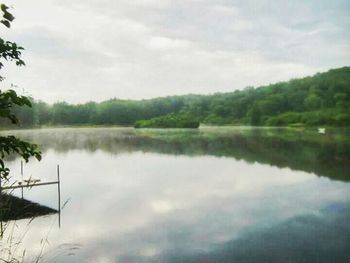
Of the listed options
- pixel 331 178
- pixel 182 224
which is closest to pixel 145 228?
pixel 182 224

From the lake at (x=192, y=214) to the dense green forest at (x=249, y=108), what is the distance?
4062 inches

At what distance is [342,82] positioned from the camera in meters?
153

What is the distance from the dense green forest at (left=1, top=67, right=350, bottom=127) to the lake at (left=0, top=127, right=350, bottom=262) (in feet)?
338

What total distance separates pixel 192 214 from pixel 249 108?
158967mm

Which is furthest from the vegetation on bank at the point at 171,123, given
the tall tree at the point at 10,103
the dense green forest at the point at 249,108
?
the tall tree at the point at 10,103

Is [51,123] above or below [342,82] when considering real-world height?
below

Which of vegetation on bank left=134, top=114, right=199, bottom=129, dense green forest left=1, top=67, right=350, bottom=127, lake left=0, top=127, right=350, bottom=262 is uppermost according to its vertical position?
dense green forest left=1, top=67, right=350, bottom=127

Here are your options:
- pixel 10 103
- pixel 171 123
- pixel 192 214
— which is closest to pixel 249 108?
pixel 171 123

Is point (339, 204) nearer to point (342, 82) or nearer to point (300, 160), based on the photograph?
point (300, 160)

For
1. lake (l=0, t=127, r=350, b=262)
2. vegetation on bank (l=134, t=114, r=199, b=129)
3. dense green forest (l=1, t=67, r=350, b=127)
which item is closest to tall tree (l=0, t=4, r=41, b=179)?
lake (l=0, t=127, r=350, b=262)

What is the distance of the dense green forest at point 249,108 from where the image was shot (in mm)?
145250

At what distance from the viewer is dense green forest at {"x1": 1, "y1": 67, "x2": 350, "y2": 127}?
145 meters

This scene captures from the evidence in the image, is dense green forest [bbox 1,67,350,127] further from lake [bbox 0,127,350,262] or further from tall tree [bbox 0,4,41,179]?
tall tree [bbox 0,4,41,179]

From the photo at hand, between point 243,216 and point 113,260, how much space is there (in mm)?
7820
